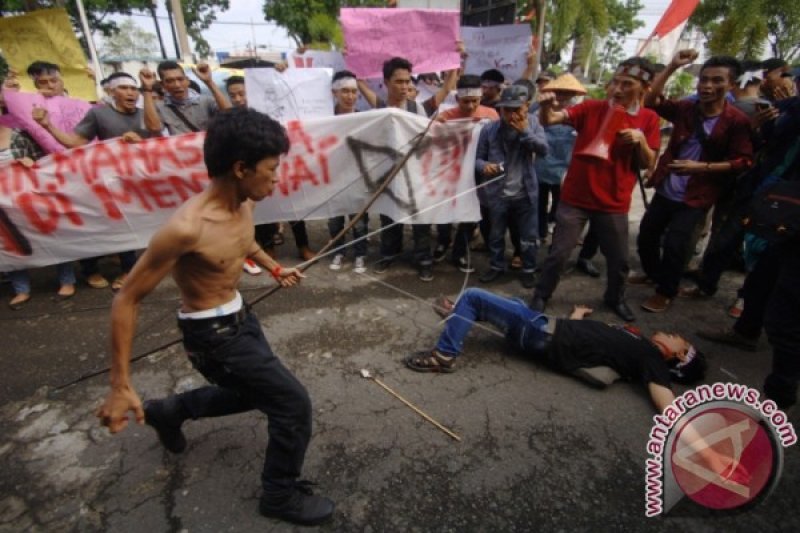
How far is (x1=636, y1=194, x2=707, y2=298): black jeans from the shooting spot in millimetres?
3613

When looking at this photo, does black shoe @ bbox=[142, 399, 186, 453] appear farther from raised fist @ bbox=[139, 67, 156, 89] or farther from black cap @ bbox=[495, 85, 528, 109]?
black cap @ bbox=[495, 85, 528, 109]

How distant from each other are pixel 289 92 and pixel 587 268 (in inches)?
154

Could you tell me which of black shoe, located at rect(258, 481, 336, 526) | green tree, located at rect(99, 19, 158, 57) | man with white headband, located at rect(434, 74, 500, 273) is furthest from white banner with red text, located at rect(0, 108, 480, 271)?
green tree, located at rect(99, 19, 158, 57)

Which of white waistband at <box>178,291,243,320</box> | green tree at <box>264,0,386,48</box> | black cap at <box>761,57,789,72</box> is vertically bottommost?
white waistband at <box>178,291,243,320</box>

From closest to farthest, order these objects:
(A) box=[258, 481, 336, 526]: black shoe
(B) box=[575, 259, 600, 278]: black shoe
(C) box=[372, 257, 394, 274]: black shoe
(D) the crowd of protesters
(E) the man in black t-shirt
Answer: (A) box=[258, 481, 336, 526]: black shoe → (E) the man in black t-shirt → (D) the crowd of protesters → (B) box=[575, 259, 600, 278]: black shoe → (C) box=[372, 257, 394, 274]: black shoe

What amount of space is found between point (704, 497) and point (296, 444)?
189 cm

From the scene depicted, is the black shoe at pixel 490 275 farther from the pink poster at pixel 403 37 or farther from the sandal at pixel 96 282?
the sandal at pixel 96 282

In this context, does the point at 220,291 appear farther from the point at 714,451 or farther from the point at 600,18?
the point at 600,18

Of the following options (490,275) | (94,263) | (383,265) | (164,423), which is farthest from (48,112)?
(490,275)

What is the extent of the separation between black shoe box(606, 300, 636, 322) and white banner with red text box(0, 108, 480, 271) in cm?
159

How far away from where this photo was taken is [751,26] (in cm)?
1116

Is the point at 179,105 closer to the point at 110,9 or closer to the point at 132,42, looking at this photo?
the point at 110,9

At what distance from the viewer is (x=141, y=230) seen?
13.7ft

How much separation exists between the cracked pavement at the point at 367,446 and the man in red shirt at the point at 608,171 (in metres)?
0.81
